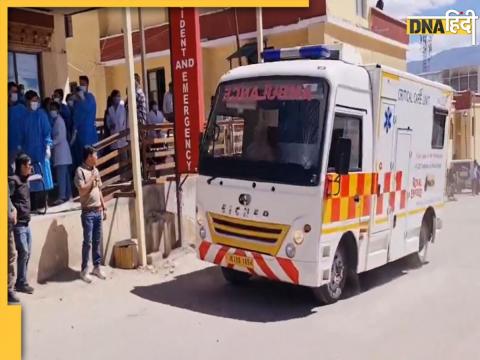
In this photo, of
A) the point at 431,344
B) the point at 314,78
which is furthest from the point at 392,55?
the point at 431,344

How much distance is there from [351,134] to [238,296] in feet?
8.40

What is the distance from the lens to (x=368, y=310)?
7074 millimetres

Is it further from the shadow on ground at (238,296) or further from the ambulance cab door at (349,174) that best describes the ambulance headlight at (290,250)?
the shadow on ground at (238,296)

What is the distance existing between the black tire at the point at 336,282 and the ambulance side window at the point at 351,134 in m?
1.09

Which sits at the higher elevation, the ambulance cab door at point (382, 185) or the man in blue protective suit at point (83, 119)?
the man in blue protective suit at point (83, 119)

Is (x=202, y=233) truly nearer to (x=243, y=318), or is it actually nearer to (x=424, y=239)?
(x=243, y=318)

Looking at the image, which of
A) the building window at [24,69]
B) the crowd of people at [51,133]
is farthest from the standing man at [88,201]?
the building window at [24,69]

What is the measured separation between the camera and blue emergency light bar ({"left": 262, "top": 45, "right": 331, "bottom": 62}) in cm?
766

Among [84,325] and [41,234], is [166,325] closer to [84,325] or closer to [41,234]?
[84,325]

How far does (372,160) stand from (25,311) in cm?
466

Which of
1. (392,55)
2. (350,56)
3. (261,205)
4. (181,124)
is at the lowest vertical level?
(261,205)

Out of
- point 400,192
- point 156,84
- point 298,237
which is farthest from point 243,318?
point 156,84

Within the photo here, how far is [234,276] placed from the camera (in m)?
8.17

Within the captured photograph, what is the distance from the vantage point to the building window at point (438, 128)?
9805mm
